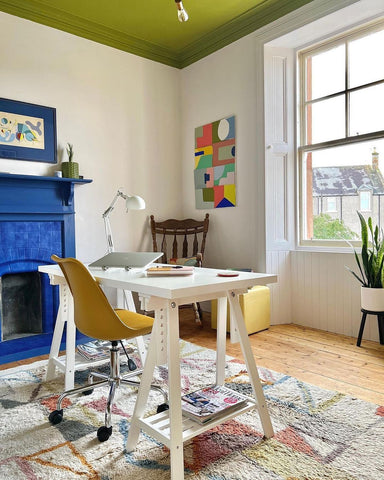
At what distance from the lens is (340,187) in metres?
3.28

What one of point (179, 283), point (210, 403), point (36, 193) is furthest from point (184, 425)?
point (36, 193)

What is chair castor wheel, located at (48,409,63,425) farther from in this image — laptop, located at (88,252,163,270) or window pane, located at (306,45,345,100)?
window pane, located at (306,45,345,100)

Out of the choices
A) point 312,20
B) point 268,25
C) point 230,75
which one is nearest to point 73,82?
point 230,75

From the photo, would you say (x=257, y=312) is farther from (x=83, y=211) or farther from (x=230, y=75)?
(x=230, y=75)

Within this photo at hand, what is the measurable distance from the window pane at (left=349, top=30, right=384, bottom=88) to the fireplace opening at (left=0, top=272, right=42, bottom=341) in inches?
124

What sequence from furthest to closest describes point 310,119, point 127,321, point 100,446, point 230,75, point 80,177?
point 230,75 < point 310,119 < point 80,177 < point 127,321 < point 100,446

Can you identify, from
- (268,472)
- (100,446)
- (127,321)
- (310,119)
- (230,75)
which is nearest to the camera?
(268,472)

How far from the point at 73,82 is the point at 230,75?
1511 millimetres

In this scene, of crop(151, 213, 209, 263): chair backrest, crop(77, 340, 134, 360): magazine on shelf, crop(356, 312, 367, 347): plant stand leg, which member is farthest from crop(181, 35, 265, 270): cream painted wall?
crop(77, 340, 134, 360): magazine on shelf

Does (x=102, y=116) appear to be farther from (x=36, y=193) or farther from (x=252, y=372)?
(x=252, y=372)

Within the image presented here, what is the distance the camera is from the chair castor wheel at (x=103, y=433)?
167 centimetres

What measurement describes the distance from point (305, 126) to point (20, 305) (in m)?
3.00

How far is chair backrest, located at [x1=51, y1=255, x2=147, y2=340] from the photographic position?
162 cm

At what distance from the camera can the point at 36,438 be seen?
1.71 m
